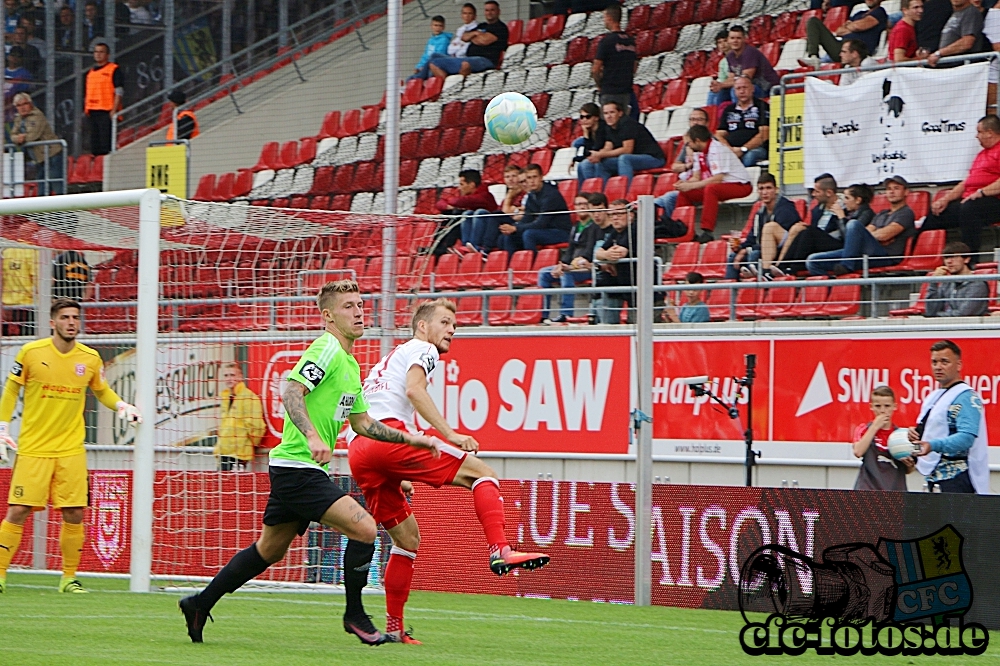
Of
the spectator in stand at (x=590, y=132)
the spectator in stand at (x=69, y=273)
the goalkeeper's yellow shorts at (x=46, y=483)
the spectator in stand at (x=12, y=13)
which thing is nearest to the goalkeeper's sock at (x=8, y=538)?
the goalkeeper's yellow shorts at (x=46, y=483)

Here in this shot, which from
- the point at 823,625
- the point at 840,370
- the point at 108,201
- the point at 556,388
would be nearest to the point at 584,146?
the point at 556,388

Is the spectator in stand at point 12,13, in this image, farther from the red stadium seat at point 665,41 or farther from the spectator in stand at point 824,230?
the spectator in stand at point 824,230

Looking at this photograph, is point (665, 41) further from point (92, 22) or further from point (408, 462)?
point (408, 462)

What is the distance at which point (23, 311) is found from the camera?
12.9m

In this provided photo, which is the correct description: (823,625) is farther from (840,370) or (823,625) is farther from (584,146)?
(584,146)

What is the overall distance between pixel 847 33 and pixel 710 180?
225 cm

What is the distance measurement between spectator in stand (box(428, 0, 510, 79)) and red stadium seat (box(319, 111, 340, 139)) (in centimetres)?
161

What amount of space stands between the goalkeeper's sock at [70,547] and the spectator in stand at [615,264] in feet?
14.8

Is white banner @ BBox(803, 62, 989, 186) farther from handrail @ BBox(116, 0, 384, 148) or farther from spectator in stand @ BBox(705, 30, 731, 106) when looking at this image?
handrail @ BBox(116, 0, 384, 148)

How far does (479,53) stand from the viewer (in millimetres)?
20141

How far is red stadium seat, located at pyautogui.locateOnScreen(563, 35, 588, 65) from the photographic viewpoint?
19.2 m

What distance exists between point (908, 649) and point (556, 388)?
5371 millimetres

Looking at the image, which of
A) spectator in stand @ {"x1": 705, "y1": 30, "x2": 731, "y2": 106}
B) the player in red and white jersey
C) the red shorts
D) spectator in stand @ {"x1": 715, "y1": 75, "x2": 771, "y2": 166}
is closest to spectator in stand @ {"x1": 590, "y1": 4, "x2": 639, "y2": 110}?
spectator in stand @ {"x1": 705, "y1": 30, "x2": 731, "y2": 106}

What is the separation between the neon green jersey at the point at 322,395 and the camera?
7.16m
